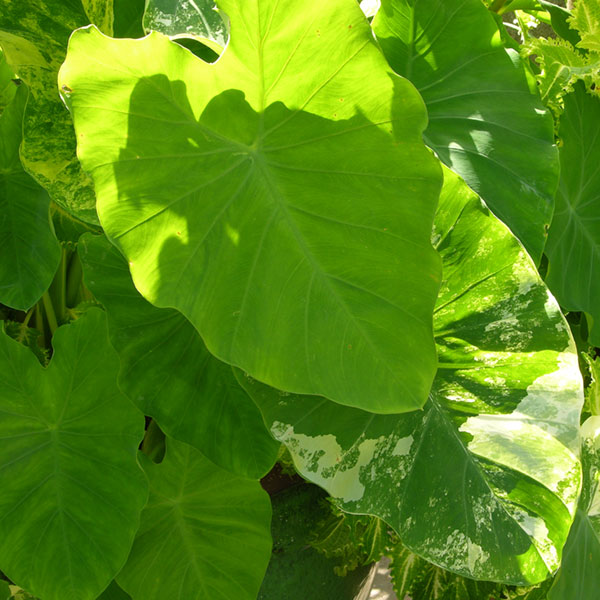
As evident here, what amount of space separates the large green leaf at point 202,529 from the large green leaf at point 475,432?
25 centimetres

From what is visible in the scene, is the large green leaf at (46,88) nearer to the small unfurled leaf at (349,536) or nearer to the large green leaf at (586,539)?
the small unfurled leaf at (349,536)

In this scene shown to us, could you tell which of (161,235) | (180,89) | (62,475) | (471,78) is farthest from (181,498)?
(471,78)

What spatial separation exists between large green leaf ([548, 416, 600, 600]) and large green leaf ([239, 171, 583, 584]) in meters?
0.21

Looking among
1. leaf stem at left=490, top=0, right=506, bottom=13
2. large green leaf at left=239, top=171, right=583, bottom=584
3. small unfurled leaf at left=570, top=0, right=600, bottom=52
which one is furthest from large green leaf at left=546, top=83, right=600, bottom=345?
large green leaf at left=239, top=171, right=583, bottom=584

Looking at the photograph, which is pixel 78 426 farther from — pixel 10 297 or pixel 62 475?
pixel 10 297

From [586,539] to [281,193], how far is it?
65 cm

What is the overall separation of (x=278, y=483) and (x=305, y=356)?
499 millimetres

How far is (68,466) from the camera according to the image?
879 millimetres

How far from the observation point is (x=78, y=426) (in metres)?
0.88

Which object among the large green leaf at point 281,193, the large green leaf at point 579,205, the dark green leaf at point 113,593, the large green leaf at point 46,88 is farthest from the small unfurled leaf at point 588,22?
the dark green leaf at point 113,593

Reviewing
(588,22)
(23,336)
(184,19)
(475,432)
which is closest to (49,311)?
(23,336)

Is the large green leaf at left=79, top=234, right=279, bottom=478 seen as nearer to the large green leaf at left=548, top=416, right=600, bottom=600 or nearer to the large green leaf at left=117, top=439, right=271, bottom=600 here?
the large green leaf at left=117, top=439, right=271, bottom=600

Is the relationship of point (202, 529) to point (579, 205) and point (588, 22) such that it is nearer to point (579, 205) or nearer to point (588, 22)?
point (579, 205)

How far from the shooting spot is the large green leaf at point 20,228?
0.90 metres
